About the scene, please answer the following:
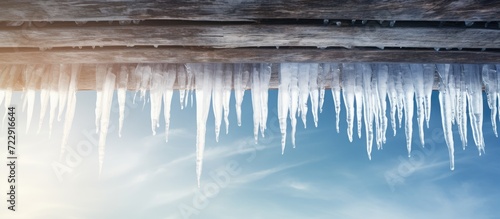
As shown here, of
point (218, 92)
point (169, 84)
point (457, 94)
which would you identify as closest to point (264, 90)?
point (218, 92)

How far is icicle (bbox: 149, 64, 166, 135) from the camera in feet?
11.8

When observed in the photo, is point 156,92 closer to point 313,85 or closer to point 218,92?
point 218,92

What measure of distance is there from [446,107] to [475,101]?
0.87 ft

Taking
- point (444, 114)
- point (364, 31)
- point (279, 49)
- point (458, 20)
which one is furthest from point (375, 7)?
point (444, 114)

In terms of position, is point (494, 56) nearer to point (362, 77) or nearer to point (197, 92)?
point (362, 77)

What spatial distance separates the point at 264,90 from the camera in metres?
3.75

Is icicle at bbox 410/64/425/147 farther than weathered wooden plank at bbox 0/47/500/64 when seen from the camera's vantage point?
Yes

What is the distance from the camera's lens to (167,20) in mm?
2701

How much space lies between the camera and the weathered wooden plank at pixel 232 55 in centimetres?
308

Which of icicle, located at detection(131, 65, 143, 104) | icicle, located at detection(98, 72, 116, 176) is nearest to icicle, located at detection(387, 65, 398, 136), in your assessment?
icicle, located at detection(131, 65, 143, 104)

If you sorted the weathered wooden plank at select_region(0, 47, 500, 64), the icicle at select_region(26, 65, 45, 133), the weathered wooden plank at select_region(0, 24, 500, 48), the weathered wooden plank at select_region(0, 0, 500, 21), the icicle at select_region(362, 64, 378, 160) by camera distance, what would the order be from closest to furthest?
the weathered wooden plank at select_region(0, 0, 500, 21), the weathered wooden plank at select_region(0, 24, 500, 48), the weathered wooden plank at select_region(0, 47, 500, 64), the icicle at select_region(26, 65, 45, 133), the icicle at select_region(362, 64, 378, 160)

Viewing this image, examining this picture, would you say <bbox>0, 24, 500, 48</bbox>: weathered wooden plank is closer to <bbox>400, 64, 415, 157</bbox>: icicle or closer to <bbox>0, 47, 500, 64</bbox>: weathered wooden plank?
<bbox>0, 47, 500, 64</bbox>: weathered wooden plank

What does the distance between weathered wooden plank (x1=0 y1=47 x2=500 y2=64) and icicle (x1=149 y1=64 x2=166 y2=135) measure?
0.34m

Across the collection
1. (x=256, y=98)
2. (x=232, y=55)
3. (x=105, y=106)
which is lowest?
(x=105, y=106)
